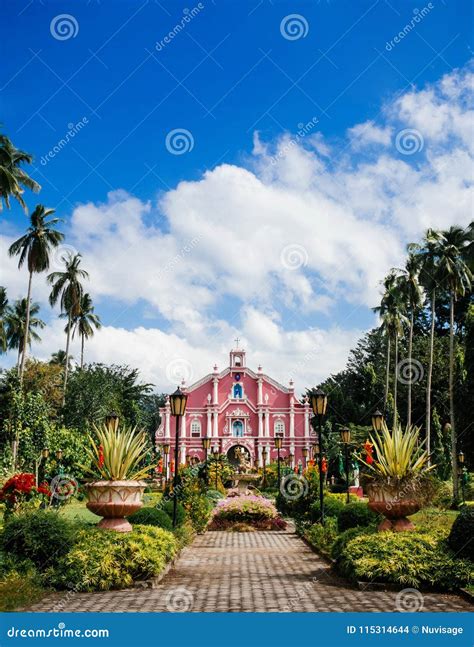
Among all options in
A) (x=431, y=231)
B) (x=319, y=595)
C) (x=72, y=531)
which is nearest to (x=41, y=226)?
(x=431, y=231)

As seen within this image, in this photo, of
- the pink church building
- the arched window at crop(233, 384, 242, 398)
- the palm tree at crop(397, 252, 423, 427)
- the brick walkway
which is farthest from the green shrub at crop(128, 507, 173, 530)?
the arched window at crop(233, 384, 242, 398)

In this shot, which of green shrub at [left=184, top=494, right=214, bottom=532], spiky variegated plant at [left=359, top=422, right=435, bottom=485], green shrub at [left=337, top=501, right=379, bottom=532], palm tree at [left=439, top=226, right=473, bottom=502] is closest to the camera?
spiky variegated plant at [left=359, top=422, right=435, bottom=485]

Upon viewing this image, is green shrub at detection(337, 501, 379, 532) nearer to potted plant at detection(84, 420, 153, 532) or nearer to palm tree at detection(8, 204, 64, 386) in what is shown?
potted plant at detection(84, 420, 153, 532)

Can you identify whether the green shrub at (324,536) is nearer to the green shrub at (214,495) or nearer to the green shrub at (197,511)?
the green shrub at (197,511)

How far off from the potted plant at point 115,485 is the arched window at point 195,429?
46.2 meters

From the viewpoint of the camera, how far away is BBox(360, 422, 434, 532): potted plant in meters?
10.0

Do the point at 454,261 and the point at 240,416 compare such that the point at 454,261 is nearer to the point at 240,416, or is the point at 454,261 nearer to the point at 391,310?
the point at 391,310

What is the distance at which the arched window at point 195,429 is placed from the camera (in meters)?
56.5

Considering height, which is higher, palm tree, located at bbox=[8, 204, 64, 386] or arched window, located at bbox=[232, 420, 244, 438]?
palm tree, located at bbox=[8, 204, 64, 386]

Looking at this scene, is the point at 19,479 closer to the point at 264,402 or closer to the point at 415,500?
the point at 415,500

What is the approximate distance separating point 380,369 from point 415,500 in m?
46.9

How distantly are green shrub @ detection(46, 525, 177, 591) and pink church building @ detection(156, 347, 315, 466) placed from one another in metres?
46.0

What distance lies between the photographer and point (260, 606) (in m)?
7.04

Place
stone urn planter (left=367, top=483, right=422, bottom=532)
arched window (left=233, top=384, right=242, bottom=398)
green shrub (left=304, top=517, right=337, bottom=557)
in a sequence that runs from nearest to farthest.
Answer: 1. stone urn planter (left=367, top=483, right=422, bottom=532)
2. green shrub (left=304, top=517, right=337, bottom=557)
3. arched window (left=233, top=384, right=242, bottom=398)
